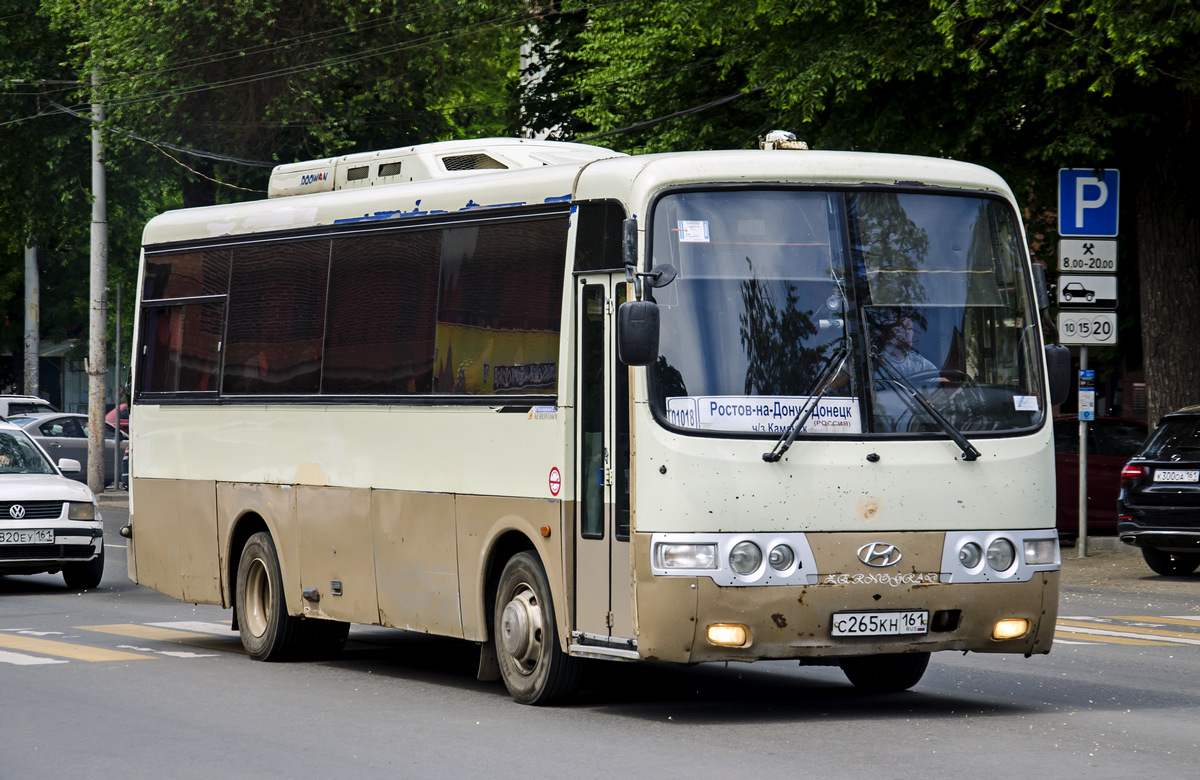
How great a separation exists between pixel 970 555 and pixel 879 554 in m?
0.52

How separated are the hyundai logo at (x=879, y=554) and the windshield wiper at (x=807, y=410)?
655 mm

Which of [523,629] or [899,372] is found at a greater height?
[899,372]

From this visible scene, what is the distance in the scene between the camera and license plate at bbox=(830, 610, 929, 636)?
9.62 m

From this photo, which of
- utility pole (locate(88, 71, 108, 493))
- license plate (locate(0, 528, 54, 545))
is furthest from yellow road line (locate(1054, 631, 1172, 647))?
utility pole (locate(88, 71, 108, 493))

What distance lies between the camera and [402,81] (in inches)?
1528

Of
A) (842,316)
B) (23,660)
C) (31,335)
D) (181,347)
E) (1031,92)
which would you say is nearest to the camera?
(842,316)

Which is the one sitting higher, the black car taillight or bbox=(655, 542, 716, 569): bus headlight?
bbox=(655, 542, 716, 569): bus headlight

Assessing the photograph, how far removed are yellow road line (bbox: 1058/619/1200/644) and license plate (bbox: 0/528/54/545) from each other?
952 centimetres

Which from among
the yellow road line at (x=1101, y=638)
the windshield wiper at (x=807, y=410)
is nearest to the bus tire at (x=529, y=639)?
the windshield wiper at (x=807, y=410)

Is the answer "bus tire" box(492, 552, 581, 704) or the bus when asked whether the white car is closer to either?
the bus

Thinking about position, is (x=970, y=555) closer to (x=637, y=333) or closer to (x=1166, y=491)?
(x=637, y=333)

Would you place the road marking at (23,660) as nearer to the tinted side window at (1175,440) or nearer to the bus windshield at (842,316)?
the bus windshield at (842,316)

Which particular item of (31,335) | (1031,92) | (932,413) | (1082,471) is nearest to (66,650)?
(932,413)

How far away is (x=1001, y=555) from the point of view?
9961 millimetres
